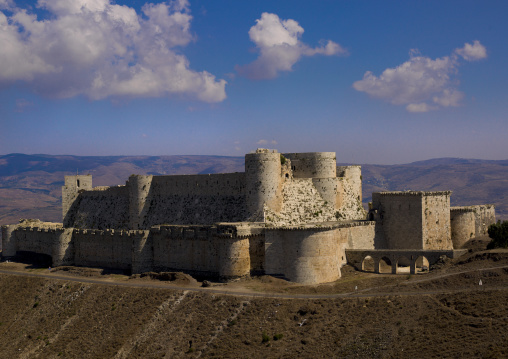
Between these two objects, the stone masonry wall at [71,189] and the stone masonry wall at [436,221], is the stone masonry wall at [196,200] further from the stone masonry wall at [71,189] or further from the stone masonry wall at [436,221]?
the stone masonry wall at [436,221]

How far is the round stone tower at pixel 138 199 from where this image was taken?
85500 mm

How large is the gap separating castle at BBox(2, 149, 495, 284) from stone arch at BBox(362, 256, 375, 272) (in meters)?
1.53

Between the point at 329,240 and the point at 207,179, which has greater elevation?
the point at 207,179

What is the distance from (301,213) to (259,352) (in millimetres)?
27878

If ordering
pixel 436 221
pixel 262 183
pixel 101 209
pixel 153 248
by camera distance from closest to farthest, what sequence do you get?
pixel 262 183, pixel 436 221, pixel 153 248, pixel 101 209

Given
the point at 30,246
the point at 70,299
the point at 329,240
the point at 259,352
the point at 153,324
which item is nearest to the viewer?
the point at 259,352

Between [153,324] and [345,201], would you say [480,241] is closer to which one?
[345,201]

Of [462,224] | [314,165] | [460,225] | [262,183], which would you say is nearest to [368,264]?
[460,225]

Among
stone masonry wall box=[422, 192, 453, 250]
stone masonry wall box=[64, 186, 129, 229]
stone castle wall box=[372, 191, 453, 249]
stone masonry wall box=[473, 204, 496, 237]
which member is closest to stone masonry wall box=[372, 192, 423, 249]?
stone castle wall box=[372, 191, 453, 249]

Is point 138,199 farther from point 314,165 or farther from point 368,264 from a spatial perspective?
point 368,264

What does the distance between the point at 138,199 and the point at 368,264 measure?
38.7 meters

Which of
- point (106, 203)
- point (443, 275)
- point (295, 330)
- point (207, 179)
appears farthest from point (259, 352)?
point (106, 203)

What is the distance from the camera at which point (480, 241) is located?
238ft

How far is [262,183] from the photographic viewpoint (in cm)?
7062
